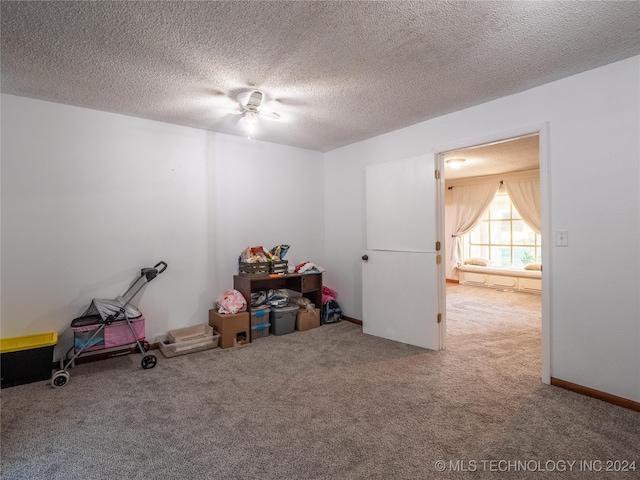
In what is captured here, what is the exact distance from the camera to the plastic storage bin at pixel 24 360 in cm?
252

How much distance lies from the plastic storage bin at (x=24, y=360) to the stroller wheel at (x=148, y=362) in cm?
69

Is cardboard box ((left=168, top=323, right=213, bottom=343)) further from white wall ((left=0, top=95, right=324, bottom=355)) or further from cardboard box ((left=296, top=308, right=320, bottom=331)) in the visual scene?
cardboard box ((left=296, top=308, right=320, bottom=331))

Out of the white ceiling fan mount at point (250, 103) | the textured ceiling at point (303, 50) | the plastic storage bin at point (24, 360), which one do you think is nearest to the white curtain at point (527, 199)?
the textured ceiling at point (303, 50)

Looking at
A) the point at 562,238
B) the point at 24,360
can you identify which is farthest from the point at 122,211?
the point at 562,238

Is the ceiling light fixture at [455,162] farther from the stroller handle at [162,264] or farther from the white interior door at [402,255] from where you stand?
the stroller handle at [162,264]

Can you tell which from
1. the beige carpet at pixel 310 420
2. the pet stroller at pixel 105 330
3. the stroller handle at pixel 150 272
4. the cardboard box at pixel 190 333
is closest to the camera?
the beige carpet at pixel 310 420

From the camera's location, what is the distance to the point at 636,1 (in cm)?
168

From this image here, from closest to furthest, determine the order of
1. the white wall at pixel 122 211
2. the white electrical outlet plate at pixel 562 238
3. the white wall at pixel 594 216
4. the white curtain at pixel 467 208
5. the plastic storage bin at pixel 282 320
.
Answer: the white wall at pixel 594 216 < the white electrical outlet plate at pixel 562 238 < the white wall at pixel 122 211 < the plastic storage bin at pixel 282 320 < the white curtain at pixel 467 208

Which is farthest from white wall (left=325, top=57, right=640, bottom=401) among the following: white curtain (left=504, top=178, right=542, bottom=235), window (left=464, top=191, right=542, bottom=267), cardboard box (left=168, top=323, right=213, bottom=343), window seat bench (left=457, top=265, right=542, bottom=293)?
window (left=464, top=191, right=542, bottom=267)

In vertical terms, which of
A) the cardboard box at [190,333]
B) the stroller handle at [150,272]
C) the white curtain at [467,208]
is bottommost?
the cardboard box at [190,333]

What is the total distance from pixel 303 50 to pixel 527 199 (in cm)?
600

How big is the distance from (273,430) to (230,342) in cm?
164

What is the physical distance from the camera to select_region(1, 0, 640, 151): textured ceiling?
1736 mm

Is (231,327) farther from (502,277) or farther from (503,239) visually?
(503,239)
